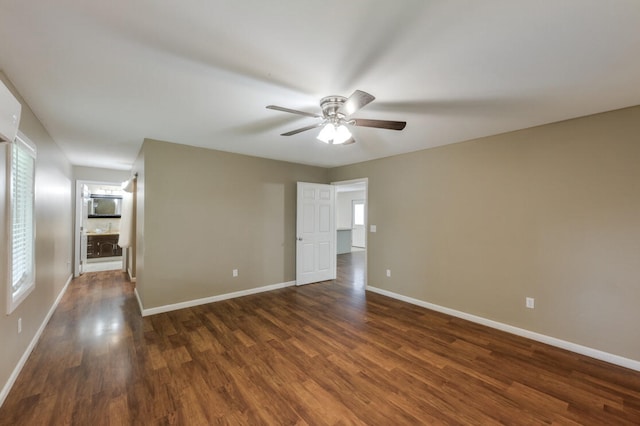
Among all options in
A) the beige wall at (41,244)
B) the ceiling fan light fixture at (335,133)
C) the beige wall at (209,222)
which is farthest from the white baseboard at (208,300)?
the ceiling fan light fixture at (335,133)

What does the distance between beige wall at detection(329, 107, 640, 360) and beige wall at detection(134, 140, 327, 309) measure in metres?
2.19

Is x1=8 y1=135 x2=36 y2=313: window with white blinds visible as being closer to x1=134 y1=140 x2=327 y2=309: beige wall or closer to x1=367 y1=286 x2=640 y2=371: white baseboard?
x1=134 y1=140 x2=327 y2=309: beige wall

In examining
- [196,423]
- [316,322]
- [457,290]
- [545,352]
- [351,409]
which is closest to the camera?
[196,423]

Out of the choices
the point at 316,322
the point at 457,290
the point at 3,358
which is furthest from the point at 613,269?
the point at 3,358

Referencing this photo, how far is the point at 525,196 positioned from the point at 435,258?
1398 millimetres

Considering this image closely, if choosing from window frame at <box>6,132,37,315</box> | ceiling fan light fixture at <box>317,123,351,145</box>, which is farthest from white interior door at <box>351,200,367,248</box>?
window frame at <box>6,132,37,315</box>

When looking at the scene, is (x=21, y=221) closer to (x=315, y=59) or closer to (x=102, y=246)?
(x=315, y=59)

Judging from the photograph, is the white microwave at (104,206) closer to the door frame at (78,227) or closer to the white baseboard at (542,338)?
the door frame at (78,227)

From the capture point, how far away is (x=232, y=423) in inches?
69.1

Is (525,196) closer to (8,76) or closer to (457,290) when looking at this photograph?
(457,290)

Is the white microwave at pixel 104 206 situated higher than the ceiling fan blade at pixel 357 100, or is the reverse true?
the ceiling fan blade at pixel 357 100

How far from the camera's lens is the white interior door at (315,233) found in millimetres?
5090

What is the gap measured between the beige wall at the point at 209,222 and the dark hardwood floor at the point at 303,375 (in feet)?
2.07

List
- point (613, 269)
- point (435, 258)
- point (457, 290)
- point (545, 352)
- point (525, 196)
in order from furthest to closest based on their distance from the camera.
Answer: point (435, 258)
point (457, 290)
point (525, 196)
point (545, 352)
point (613, 269)
